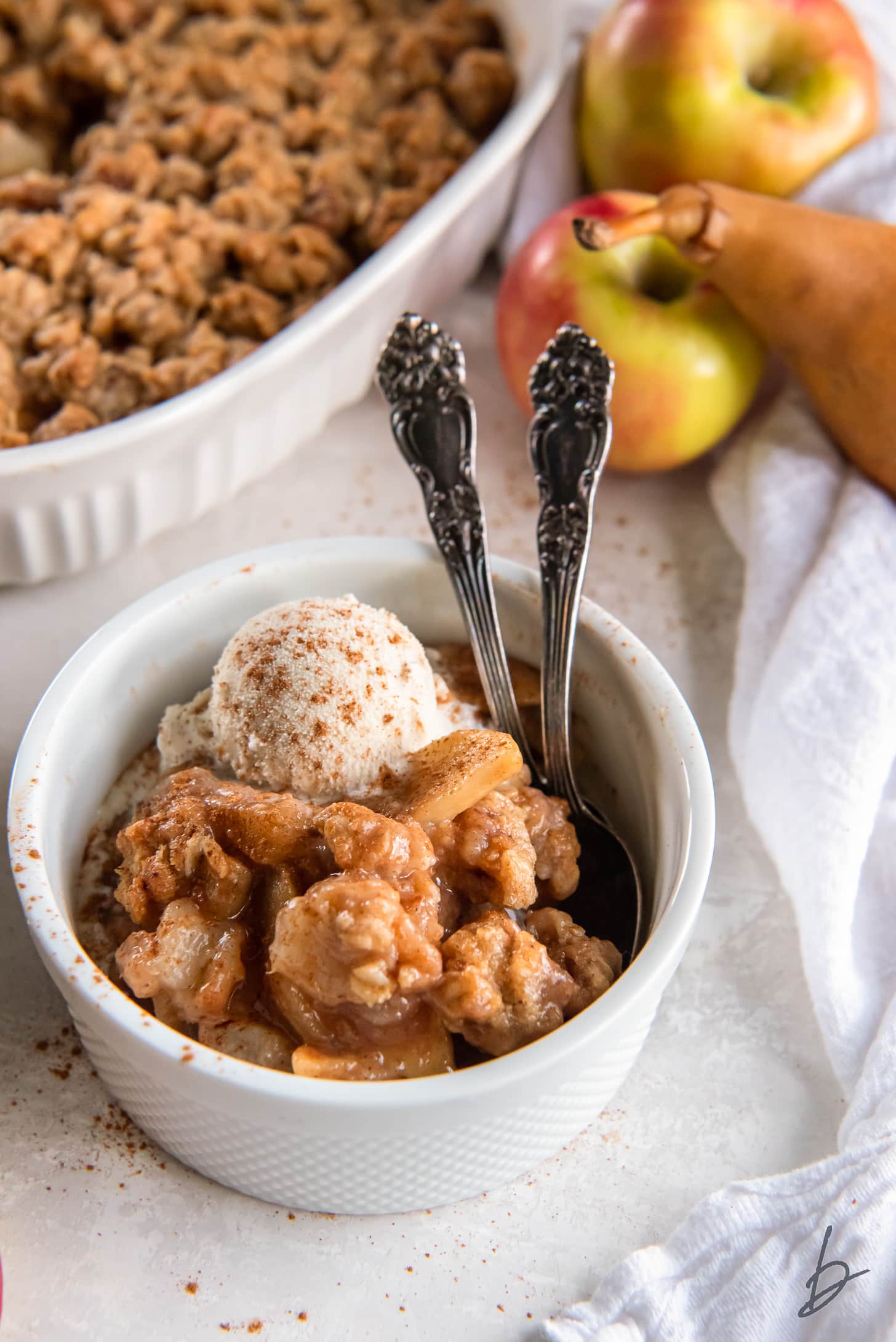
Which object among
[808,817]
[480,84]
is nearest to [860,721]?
[808,817]

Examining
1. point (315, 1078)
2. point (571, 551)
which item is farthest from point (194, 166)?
point (315, 1078)

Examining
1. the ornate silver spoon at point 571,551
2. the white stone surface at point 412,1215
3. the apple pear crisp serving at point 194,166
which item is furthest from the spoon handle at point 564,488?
the apple pear crisp serving at point 194,166

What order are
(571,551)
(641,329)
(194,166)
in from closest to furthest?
(571,551) → (641,329) → (194,166)

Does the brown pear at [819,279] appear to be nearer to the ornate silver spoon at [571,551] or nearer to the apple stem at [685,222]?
the apple stem at [685,222]

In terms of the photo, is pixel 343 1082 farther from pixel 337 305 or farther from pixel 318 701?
pixel 337 305

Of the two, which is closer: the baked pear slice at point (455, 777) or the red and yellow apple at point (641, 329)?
the baked pear slice at point (455, 777)
